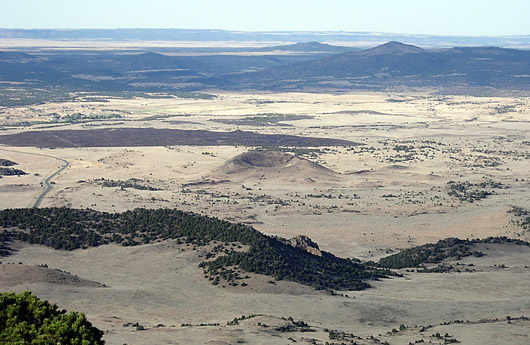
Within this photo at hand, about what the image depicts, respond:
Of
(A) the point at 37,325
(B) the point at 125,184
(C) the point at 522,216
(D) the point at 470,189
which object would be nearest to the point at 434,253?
(C) the point at 522,216

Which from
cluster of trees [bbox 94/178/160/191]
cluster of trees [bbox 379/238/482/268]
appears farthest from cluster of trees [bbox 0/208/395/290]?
cluster of trees [bbox 94/178/160/191]

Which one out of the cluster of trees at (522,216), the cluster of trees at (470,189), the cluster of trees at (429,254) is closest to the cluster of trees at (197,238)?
the cluster of trees at (429,254)

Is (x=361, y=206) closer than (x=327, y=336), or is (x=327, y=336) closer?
(x=327, y=336)

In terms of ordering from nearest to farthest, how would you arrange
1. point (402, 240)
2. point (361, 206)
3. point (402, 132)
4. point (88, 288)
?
point (88, 288)
point (402, 240)
point (361, 206)
point (402, 132)

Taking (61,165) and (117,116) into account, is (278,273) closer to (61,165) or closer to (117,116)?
(61,165)

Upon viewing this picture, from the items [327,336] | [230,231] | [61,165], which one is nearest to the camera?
[327,336]

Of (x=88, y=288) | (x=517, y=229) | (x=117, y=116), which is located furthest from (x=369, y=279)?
(x=117, y=116)

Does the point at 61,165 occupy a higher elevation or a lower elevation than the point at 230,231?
lower

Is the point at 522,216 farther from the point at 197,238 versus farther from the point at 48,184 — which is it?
the point at 48,184
